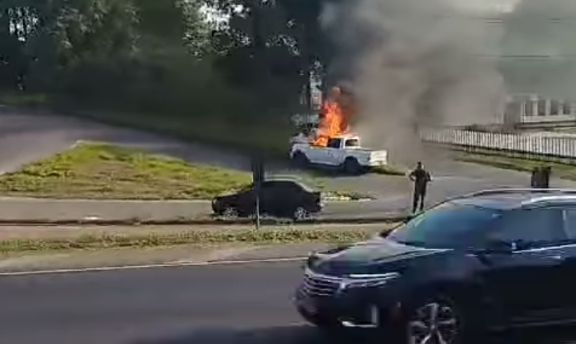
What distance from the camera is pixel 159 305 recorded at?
13.0 m

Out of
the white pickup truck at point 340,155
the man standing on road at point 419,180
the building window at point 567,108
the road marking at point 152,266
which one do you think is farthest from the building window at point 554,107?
the road marking at point 152,266

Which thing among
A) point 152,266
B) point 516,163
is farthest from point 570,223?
point 516,163

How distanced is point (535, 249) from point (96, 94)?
48444 mm

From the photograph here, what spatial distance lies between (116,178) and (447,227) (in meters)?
31.8

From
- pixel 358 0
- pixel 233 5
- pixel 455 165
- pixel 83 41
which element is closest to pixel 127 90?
pixel 83 41

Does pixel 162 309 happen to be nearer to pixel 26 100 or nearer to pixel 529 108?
pixel 529 108

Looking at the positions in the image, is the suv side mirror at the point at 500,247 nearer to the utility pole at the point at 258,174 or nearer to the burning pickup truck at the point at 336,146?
the utility pole at the point at 258,174

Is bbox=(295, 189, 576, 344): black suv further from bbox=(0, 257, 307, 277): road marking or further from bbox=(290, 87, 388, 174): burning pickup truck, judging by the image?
bbox=(290, 87, 388, 174): burning pickup truck

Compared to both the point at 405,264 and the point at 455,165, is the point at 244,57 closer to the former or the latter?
the point at 455,165

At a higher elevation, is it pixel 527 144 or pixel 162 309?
pixel 527 144

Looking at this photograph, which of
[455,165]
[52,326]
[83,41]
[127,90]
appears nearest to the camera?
[52,326]

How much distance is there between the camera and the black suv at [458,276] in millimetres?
9609

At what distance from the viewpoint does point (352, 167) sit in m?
46.6

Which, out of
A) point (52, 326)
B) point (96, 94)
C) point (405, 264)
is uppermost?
point (96, 94)
